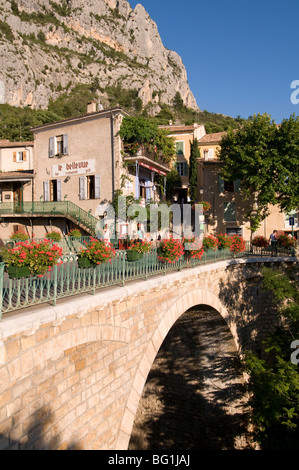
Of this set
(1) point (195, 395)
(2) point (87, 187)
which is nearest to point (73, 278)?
(1) point (195, 395)

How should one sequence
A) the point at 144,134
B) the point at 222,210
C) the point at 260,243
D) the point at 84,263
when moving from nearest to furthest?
the point at 84,263
the point at 144,134
the point at 260,243
the point at 222,210

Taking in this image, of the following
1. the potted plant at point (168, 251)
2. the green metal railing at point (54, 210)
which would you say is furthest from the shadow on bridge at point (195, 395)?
the green metal railing at point (54, 210)

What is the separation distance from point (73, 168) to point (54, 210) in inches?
114

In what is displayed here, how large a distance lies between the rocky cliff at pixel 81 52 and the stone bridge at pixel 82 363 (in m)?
69.0

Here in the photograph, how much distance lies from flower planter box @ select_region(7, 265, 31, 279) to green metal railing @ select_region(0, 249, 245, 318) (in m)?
0.09

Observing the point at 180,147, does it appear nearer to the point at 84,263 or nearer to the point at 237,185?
the point at 237,185

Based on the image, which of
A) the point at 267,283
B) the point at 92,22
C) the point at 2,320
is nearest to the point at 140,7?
the point at 92,22

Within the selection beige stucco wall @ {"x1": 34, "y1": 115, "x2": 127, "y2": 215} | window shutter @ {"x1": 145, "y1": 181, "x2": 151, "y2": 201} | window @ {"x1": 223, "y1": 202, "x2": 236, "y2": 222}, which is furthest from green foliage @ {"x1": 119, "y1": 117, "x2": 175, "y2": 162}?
window @ {"x1": 223, "y1": 202, "x2": 236, "y2": 222}

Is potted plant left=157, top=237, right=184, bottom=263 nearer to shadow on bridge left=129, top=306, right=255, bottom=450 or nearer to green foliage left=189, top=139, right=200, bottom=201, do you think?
shadow on bridge left=129, top=306, right=255, bottom=450

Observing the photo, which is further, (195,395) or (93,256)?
(195,395)

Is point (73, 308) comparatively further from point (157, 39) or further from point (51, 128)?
point (157, 39)

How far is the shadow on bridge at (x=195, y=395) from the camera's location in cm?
1478

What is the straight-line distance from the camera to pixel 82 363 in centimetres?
543

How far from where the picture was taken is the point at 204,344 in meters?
15.5
